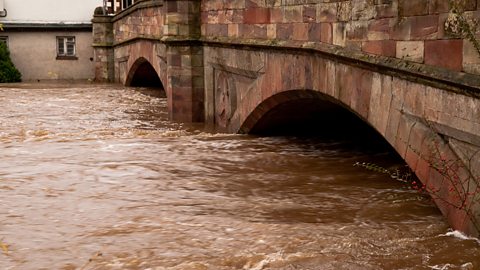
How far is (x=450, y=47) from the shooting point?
551 cm

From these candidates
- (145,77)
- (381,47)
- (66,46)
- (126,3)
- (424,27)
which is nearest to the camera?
(424,27)

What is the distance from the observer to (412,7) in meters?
6.07

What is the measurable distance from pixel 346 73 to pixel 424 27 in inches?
68.7

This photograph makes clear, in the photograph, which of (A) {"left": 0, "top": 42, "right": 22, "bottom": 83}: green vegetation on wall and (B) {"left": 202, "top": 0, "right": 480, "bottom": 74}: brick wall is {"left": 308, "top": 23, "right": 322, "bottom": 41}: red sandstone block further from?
(A) {"left": 0, "top": 42, "right": 22, "bottom": 83}: green vegetation on wall

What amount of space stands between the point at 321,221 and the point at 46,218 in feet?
8.30

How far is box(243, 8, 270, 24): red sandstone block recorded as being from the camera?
387 inches

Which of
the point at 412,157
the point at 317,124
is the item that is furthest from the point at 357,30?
the point at 317,124

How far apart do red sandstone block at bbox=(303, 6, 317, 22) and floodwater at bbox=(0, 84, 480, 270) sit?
183 cm

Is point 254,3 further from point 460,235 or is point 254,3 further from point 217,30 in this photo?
point 460,235

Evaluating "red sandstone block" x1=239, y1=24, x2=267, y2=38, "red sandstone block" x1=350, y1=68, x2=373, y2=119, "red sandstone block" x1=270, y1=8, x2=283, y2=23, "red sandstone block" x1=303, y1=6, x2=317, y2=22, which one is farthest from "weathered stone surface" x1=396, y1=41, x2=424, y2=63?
"red sandstone block" x1=239, y1=24, x2=267, y2=38

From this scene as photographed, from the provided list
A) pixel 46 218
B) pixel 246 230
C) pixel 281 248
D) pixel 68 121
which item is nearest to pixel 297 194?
pixel 246 230

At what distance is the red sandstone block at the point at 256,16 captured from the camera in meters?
9.83

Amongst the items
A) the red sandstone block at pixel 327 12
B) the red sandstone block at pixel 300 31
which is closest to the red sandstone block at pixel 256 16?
the red sandstone block at pixel 300 31

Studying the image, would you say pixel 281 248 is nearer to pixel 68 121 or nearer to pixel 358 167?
pixel 358 167
